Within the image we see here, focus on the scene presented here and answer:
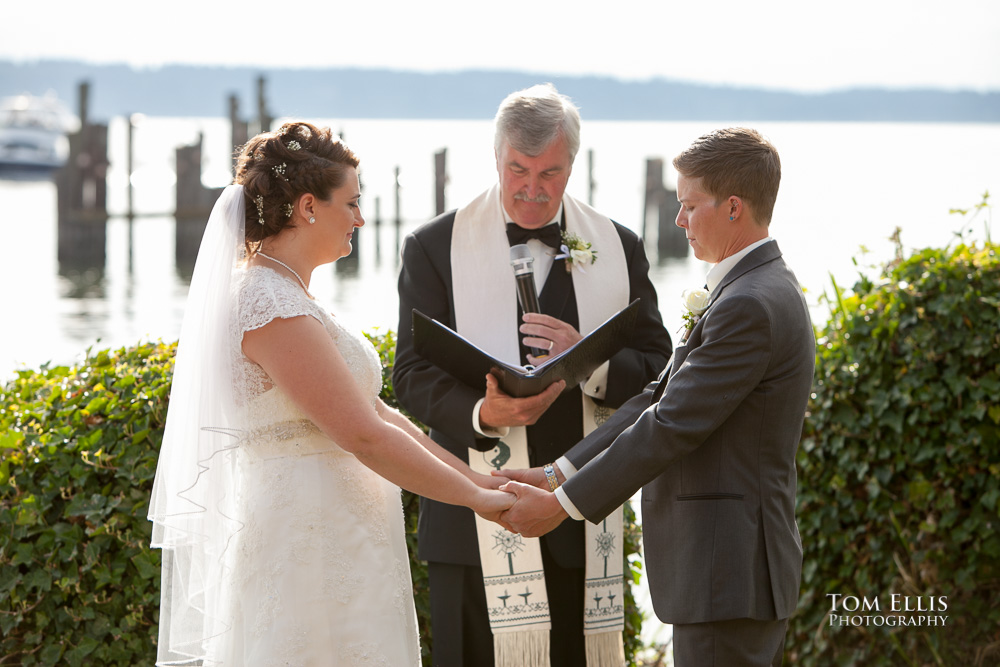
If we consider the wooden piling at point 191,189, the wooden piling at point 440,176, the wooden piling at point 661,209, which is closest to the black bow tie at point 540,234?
the wooden piling at point 440,176

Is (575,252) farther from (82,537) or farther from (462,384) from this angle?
(82,537)

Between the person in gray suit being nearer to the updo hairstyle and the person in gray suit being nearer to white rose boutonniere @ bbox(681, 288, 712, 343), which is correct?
white rose boutonniere @ bbox(681, 288, 712, 343)

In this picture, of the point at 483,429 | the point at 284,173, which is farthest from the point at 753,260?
the point at 284,173

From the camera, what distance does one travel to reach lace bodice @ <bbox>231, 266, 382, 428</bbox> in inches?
102

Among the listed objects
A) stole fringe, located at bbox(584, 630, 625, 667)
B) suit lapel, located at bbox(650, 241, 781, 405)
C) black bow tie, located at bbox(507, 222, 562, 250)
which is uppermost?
black bow tie, located at bbox(507, 222, 562, 250)

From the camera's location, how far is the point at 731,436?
2566mm

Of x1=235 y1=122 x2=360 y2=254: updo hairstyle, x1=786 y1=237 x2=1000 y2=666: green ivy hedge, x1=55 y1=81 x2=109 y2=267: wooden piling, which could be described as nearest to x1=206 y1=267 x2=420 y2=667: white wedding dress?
x1=235 y1=122 x2=360 y2=254: updo hairstyle

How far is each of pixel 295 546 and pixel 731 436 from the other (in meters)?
1.19

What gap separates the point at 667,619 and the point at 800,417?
2.11ft

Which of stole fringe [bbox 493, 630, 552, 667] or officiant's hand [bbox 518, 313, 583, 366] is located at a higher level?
officiant's hand [bbox 518, 313, 583, 366]

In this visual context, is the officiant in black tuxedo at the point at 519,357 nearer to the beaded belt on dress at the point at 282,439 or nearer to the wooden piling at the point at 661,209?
the beaded belt on dress at the point at 282,439

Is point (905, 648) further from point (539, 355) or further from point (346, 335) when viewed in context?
point (346, 335)

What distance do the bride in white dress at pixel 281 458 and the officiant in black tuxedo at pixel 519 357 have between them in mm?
417

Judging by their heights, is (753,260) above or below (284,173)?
below
